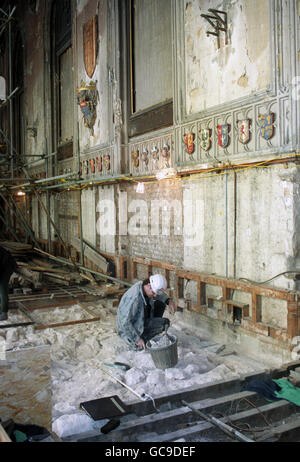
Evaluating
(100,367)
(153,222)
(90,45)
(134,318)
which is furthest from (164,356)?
(90,45)

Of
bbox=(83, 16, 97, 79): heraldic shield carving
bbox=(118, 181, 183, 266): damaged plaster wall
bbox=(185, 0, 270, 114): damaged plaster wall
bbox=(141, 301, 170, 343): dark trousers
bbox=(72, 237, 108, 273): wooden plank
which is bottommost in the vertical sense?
bbox=(141, 301, 170, 343): dark trousers

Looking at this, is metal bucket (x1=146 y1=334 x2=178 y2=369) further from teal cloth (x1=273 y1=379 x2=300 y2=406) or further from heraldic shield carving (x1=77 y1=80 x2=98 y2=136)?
heraldic shield carving (x1=77 y1=80 x2=98 y2=136)

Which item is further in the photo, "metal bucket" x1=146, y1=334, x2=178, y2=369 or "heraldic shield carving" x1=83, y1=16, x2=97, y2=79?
"heraldic shield carving" x1=83, y1=16, x2=97, y2=79

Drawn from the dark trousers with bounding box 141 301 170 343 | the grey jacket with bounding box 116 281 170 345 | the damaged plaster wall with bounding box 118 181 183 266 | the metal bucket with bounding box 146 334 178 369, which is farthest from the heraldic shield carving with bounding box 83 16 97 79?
the metal bucket with bounding box 146 334 178 369

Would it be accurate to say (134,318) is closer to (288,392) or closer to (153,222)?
(288,392)

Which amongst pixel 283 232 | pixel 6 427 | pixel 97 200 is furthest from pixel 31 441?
pixel 97 200

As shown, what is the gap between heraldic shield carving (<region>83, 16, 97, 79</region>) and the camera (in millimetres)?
11633

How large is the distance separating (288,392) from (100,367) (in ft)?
8.13

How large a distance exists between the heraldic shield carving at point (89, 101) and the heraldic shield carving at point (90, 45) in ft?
1.45

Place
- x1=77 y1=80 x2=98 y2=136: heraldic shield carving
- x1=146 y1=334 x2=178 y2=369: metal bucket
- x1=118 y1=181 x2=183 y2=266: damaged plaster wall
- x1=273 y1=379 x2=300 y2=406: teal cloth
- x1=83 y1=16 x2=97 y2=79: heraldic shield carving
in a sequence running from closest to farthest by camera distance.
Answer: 1. x1=273 y1=379 x2=300 y2=406: teal cloth
2. x1=146 y1=334 x2=178 y2=369: metal bucket
3. x1=118 y1=181 x2=183 y2=266: damaged plaster wall
4. x1=83 y1=16 x2=97 y2=79: heraldic shield carving
5. x1=77 y1=80 x2=98 y2=136: heraldic shield carving

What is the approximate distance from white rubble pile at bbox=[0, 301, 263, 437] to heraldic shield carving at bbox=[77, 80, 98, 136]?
21.0 feet

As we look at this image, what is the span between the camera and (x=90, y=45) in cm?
1191

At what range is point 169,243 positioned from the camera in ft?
28.8

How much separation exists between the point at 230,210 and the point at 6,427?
460 centimetres
